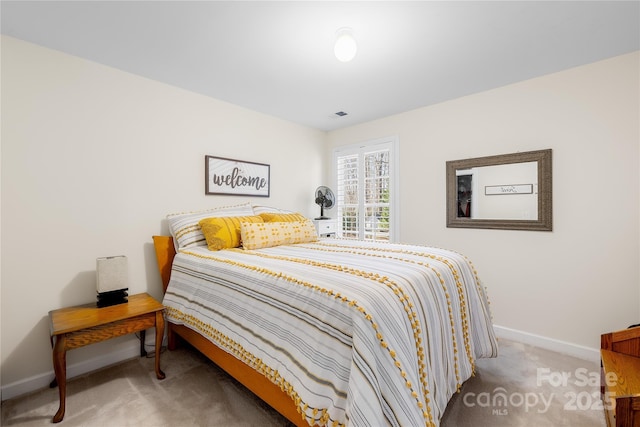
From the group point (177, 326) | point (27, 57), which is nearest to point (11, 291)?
point (177, 326)

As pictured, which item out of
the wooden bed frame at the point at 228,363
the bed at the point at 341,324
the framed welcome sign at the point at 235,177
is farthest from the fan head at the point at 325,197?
the wooden bed frame at the point at 228,363

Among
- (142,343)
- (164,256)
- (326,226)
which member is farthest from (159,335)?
(326,226)

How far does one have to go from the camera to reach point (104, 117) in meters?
2.31

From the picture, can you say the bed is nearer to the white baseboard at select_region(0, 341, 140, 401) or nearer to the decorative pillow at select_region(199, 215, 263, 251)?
the decorative pillow at select_region(199, 215, 263, 251)

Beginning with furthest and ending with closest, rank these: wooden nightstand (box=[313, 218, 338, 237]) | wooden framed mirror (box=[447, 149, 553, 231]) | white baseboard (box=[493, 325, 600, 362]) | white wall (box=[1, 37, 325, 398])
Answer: wooden nightstand (box=[313, 218, 338, 237])
wooden framed mirror (box=[447, 149, 553, 231])
white baseboard (box=[493, 325, 600, 362])
white wall (box=[1, 37, 325, 398])

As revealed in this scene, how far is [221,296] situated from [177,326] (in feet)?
3.11

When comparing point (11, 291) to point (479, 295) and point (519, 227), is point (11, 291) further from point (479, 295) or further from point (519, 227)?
point (519, 227)

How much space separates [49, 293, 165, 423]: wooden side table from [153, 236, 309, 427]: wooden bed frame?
1.01 feet

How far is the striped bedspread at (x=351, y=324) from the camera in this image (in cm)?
108

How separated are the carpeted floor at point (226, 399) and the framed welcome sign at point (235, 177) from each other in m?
1.72

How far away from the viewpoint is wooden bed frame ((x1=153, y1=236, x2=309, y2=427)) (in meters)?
1.39

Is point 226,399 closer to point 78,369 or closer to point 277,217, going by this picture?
point 78,369

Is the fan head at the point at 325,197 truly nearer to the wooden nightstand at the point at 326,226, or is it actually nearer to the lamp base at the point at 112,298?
the wooden nightstand at the point at 326,226

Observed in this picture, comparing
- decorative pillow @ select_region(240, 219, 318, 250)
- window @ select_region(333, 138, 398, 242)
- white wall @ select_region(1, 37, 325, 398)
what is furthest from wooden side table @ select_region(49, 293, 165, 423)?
window @ select_region(333, 138, 398, 242)
